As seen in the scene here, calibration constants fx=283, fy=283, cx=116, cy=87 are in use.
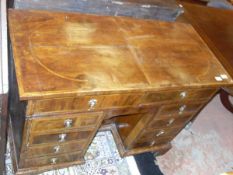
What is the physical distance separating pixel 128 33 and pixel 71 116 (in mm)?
570

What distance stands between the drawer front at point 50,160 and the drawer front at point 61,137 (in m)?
0.19

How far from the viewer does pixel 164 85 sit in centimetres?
139

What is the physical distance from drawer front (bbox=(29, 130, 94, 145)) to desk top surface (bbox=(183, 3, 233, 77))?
955mm

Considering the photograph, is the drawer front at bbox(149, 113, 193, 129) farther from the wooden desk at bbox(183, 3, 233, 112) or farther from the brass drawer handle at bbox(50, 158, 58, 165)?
the brass drawer handle at bbox(50, 158, 58, 165)

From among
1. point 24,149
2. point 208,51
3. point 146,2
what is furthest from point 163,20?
point 24,149

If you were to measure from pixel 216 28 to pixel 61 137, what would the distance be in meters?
1.43

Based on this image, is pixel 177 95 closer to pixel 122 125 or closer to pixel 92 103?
pixel 92 103

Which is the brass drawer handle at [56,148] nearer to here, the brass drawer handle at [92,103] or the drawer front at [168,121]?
the brass drawer handle at [92,103]

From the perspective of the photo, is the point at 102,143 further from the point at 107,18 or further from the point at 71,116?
the point at 107,18

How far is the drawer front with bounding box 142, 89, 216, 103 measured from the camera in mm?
1484

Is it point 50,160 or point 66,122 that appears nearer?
point 66,122

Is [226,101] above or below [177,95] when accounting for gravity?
above

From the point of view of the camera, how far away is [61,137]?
1.50m

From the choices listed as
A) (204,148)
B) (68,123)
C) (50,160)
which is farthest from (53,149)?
(204,148)
